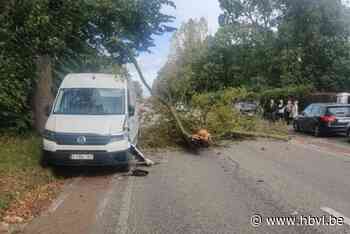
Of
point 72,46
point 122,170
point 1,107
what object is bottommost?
point 122,170

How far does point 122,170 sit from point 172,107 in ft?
19.3

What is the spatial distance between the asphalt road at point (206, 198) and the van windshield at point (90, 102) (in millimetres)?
1624

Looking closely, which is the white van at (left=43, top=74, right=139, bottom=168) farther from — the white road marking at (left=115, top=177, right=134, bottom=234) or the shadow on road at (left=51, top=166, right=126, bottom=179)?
the white road marking at (left=115, top=177, right=134, bottom=234)

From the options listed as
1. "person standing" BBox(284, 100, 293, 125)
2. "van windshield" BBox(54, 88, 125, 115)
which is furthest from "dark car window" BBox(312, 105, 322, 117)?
"van windshield" BBox(54, 88, 125, 115)

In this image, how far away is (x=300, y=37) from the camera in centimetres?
4928

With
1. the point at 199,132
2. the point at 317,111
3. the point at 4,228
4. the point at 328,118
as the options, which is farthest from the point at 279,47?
the point at 4,228

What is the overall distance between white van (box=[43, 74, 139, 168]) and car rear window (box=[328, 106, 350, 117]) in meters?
12.4

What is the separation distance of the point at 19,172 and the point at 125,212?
3.94m

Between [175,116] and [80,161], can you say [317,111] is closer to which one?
[175,116]

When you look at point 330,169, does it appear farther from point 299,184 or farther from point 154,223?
point 154,223

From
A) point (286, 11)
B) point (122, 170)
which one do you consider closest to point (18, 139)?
point (122, 170)

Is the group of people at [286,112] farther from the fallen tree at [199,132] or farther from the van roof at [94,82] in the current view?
the van roof at [94,82]

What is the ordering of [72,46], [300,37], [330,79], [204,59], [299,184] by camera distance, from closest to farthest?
[299,184] → [72,46] → [330,79] → [300,37] → [204,59]

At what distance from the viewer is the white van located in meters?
11.0
